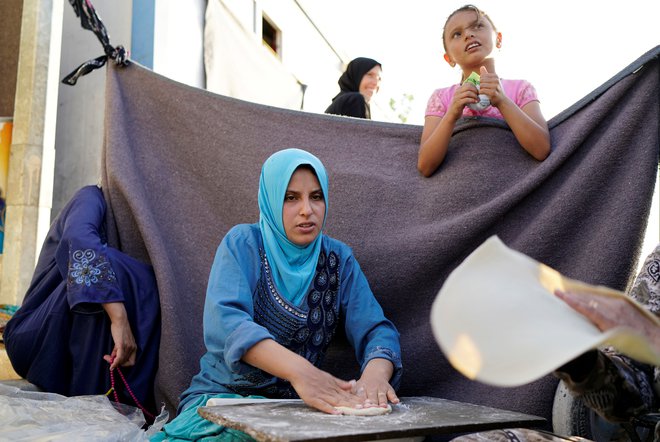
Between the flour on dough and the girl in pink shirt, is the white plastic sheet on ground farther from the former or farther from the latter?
the girl in pink shirt

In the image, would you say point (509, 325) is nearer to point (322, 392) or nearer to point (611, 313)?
point (611, 313)

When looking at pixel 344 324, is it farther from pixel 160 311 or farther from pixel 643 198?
pixel 643 198

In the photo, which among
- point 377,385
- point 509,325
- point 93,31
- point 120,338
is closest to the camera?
point 509,325

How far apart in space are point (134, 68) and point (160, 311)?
43.3 inches

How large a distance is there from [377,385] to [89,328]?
46.9 inches

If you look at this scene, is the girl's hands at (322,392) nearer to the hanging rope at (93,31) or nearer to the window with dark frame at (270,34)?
the hanging rope at (93,31)

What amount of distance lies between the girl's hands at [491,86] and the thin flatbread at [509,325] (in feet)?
4.23

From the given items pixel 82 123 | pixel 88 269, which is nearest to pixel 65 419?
pixel 88 269

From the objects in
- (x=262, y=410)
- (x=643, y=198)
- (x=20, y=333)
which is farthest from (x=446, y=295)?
(x=20, y=333)

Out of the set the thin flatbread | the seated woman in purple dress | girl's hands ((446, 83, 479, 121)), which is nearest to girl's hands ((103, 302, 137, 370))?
the seated woman in purple dress

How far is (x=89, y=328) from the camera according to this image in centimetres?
257

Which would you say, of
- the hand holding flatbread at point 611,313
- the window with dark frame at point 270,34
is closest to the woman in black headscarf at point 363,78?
the hand holding flatbread at point 611,313

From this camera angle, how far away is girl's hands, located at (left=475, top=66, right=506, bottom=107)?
233 centimetres

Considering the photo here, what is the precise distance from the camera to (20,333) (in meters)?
2.61
